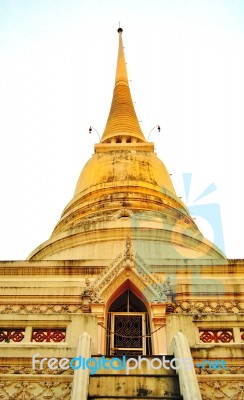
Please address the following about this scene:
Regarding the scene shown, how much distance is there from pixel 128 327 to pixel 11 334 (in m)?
3.07

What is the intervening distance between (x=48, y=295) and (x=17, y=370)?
4.48 metres

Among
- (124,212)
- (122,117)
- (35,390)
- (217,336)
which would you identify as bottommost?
(35,390)

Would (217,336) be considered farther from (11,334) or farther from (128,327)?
(11,334)

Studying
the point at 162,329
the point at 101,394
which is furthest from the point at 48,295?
the point at 101,394

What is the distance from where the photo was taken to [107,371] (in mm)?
7789

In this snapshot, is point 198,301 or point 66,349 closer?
point 66,349

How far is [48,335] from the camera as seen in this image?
846cm

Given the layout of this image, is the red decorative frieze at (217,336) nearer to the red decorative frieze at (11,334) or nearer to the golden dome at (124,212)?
the red decorative frieze at (11,334)

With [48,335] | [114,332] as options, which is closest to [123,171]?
[114,332]

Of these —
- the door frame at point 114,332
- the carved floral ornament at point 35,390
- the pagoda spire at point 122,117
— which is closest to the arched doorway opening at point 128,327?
the door frame at point 114,332

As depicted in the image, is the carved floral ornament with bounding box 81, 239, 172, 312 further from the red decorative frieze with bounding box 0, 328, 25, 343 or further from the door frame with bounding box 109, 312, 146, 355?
the red decorative frieze with bounding box 0, 328, 25, 343

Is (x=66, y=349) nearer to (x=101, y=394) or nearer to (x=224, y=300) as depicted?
(x=101, y=394)

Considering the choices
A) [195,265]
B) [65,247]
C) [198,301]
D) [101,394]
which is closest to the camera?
[101,394]

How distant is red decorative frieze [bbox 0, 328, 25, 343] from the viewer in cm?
846
